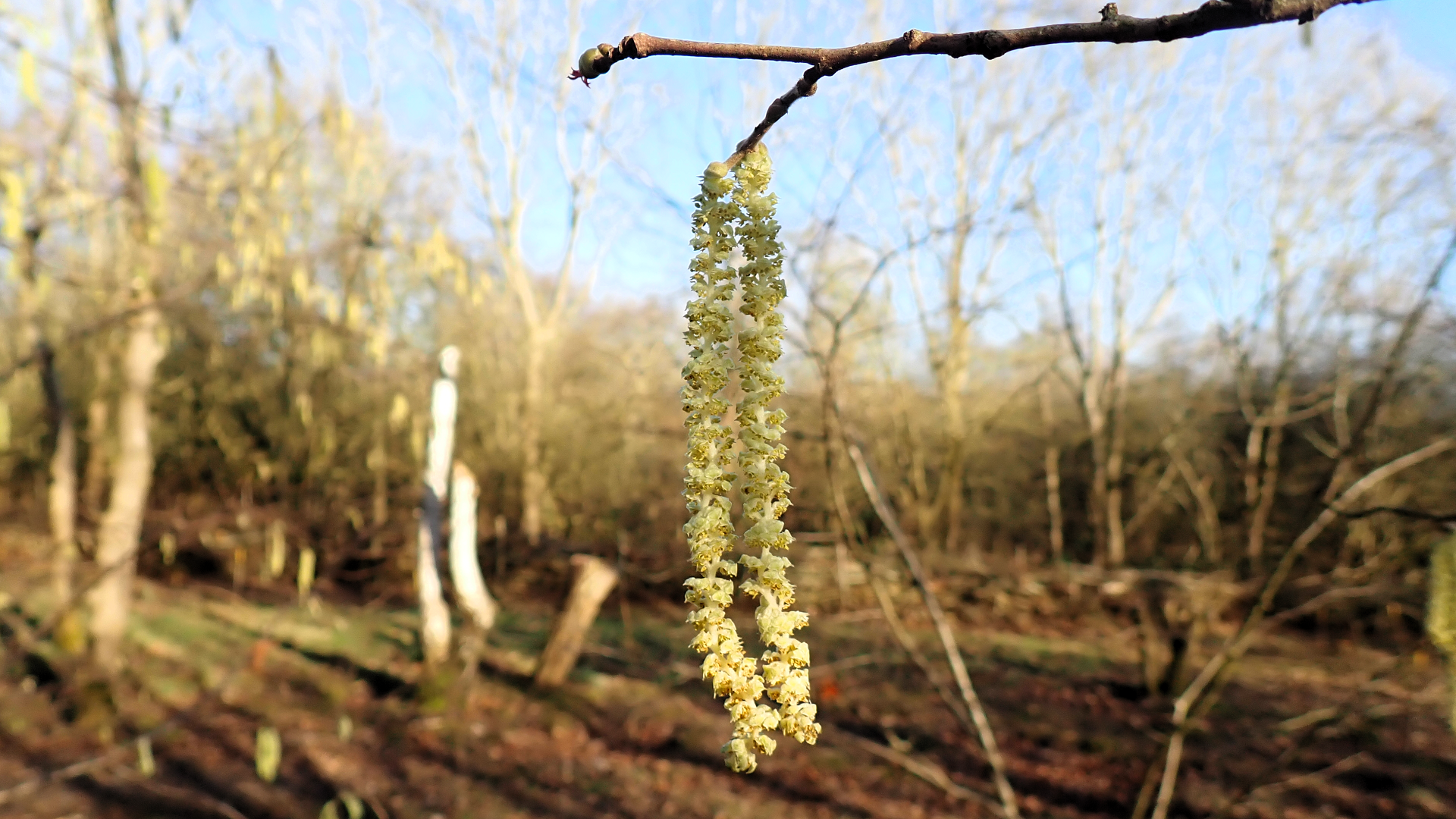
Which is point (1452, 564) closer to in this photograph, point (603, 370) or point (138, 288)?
point (138, 288)

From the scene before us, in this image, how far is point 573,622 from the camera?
723cm

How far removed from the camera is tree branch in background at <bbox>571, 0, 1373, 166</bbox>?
2.15 ft

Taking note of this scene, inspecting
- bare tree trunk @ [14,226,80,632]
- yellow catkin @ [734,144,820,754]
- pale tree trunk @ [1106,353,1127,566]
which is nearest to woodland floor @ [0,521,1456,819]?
bare tree trunk @ [14,226,80,632]

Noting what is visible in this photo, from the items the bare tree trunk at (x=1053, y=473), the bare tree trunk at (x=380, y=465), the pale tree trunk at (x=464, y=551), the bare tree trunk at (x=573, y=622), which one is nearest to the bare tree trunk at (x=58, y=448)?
the pale tree trunk at (x=464, y=551)

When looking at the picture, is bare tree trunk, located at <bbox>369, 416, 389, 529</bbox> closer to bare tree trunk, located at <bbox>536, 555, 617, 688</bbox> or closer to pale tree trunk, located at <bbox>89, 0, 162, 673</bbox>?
bare tree trunk, located at <bbox>536, 555, 617, 688</bbox>

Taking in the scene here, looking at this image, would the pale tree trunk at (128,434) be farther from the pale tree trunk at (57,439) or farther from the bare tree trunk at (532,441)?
the bare tree trunk at (532,441)

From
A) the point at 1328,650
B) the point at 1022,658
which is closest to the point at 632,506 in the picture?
the point at 1022,658

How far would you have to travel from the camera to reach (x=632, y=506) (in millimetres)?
11406

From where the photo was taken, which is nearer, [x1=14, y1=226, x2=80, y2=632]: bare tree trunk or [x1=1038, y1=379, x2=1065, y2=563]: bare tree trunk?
[x1=14, y1=226, x2=80, y2=632]: bare tree trunk

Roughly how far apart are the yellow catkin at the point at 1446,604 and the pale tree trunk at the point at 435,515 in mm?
6746

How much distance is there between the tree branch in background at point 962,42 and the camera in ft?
2.15

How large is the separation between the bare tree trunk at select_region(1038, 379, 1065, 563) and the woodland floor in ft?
8.01

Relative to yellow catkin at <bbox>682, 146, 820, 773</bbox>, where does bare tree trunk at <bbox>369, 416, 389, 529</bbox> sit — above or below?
above

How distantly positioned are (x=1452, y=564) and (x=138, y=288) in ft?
20.7
